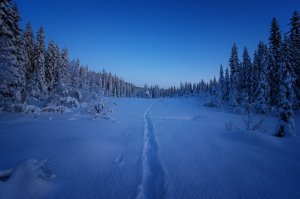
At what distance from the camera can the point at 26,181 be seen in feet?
10.8

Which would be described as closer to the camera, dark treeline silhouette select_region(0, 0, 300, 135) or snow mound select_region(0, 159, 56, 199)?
snow mound select_region(0, 159, 56, 199)

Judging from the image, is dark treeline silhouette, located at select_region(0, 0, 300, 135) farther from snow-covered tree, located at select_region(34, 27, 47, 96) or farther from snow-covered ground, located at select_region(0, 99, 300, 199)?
snow-covered ground, located at select_region(0, 99, 300, 199)

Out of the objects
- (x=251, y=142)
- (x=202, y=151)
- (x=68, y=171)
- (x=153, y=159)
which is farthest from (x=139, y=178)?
(x=251, y=142)

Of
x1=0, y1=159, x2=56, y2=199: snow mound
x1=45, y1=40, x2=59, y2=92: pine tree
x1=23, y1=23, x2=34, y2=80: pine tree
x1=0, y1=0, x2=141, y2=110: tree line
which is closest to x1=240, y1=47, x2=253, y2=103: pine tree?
x1=0, y1=0, x2=141, y2=110: tree line

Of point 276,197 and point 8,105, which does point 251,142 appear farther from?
point 8,105

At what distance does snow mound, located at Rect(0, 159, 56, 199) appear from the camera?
3049 millimetres

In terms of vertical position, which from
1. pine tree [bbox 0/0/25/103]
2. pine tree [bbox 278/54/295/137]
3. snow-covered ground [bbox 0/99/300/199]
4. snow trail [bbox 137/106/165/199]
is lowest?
snow trail [bbox 137/106/165/199]

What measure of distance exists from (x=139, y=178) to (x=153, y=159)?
134 cm

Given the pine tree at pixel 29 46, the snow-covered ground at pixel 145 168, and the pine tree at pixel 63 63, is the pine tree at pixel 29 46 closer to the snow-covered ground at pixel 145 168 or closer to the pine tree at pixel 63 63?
the pine tree at pixel 63 63

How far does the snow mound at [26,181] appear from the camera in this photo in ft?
10.0

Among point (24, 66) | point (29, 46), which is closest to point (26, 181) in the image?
point (24, 66)

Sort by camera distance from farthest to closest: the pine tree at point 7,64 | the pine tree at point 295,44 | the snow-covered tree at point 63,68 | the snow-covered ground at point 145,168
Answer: the snow-covered tree at point 63,68 < the pine tree at point 295,44 < the pine tree at point 7,64 < the snow-covered ground at point 145,168

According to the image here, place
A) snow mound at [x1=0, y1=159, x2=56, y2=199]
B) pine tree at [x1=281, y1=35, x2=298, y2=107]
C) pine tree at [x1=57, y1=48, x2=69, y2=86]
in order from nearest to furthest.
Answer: snow mound at [x1=0, y1=159, x2=56, y2=199], pine tree at [x1=281, y1=35, x2=298, y2=107], pine tree at [x1=57, y1=48, x2=69, y2=86]

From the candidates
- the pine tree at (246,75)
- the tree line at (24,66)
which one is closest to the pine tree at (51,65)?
the tree line at (24,66)
